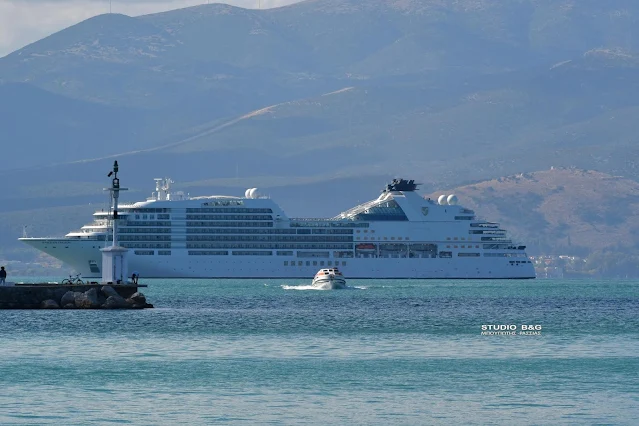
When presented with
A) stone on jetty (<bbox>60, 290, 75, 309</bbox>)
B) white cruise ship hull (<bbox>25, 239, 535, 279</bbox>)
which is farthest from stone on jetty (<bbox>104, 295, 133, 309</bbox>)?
white cruise ship hull (<bbox>25, 239, 535, 279</bbox>)

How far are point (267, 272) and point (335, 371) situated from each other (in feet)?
395

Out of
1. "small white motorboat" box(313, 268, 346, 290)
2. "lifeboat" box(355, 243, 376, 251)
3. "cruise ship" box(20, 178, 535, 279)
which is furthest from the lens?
"lifeboat" box(355, 243, 376, 251)

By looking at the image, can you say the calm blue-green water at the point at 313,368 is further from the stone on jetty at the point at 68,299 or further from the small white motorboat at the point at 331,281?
the small white motorboat at the point at 331,281

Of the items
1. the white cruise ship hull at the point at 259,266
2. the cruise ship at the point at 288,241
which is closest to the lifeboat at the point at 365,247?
the cruise ship at the point at 288,241

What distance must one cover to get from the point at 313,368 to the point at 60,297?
112 ft

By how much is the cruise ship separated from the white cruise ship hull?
110 mm

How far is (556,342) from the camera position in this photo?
70812mm

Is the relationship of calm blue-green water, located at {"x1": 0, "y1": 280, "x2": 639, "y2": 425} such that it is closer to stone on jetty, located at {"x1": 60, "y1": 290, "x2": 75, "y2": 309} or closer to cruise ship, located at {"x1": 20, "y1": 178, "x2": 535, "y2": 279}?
stone on jetty, located at {"x1": 60, "y1": 290, "x2": 75, "y2": 309}

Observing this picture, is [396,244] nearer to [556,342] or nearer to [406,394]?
[556,342]

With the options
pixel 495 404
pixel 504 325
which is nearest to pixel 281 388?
pixel 495 404

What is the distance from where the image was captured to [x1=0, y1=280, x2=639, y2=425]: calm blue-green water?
162 feet

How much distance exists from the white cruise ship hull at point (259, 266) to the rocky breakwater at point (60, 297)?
270ft

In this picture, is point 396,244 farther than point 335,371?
Yes

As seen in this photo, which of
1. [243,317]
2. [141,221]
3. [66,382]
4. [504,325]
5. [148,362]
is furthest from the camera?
[141,221]
